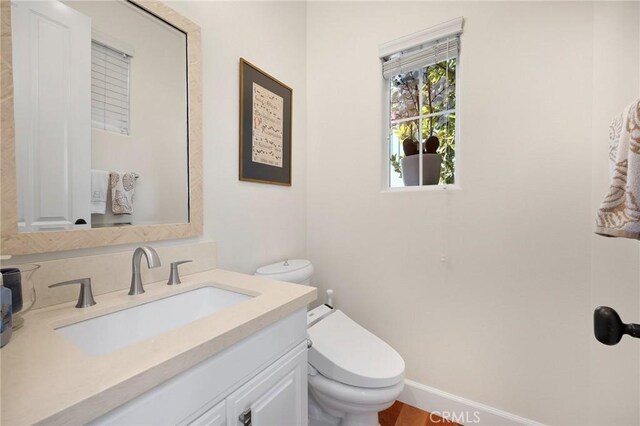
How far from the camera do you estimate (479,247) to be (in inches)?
52.7

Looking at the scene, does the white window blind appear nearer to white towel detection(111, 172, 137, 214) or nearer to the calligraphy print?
the calligraphy print

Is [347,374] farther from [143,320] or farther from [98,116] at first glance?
[98,116]

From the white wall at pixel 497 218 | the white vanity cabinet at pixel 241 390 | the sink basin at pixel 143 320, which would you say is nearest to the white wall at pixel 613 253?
the white wall at pixel 497 218

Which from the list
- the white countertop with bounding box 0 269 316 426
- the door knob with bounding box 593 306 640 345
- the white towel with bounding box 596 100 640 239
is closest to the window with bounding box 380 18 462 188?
the white towel with bounding box 596 100 640 239

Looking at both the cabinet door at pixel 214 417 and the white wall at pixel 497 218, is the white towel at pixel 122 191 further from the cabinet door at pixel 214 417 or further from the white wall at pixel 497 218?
the white wall at pixel 497 218

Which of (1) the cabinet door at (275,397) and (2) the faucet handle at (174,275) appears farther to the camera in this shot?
(2) the faucet handle at (174,275)

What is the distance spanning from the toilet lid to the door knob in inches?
27.7

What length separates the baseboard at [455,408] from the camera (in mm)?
1287

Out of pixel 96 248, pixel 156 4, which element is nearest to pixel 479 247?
pixel 96 248

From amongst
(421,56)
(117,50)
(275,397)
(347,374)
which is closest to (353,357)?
(347,374)

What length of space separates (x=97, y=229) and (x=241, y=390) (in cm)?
68

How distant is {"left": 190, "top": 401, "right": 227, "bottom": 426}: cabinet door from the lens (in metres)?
0.57

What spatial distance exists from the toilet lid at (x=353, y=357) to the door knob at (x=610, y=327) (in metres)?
0.70

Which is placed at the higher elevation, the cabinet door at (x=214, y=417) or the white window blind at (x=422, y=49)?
the white window blind at (x=422, y=49)
